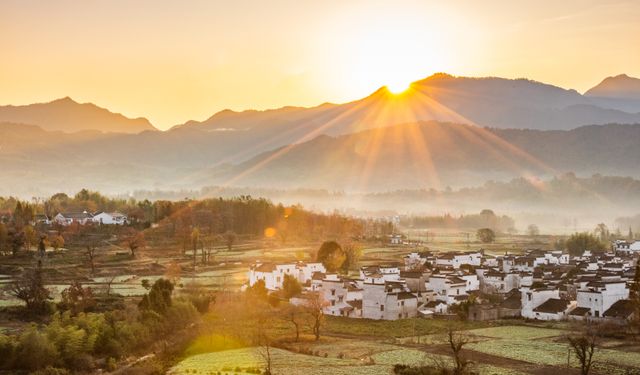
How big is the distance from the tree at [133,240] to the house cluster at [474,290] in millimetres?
15415

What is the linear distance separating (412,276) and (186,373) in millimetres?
26320

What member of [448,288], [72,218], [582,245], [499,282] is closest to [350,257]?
[499,282]

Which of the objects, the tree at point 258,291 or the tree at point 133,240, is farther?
the tree at point 133,240

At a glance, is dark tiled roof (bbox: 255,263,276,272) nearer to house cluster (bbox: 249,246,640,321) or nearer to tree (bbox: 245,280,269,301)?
house cluster (bbox: 249,246,640,321)

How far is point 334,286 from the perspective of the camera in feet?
166

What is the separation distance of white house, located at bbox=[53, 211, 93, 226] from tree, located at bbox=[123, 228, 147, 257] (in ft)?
28.7

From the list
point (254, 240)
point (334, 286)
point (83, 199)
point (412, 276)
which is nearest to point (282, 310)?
point (334, 286)

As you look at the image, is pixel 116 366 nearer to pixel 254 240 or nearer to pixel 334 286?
pixel 334 286

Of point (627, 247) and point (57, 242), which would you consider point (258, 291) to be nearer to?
point (57, 242)

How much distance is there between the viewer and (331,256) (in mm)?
65125

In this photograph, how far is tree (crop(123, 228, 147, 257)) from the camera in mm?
67275

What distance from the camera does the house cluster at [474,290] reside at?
4553cm

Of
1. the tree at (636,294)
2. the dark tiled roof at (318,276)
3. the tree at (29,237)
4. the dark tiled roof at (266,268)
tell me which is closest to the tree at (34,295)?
the dark tiled roof at (266,268)

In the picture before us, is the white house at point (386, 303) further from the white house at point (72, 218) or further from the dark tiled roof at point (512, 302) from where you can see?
the white house at point (72, 218)
